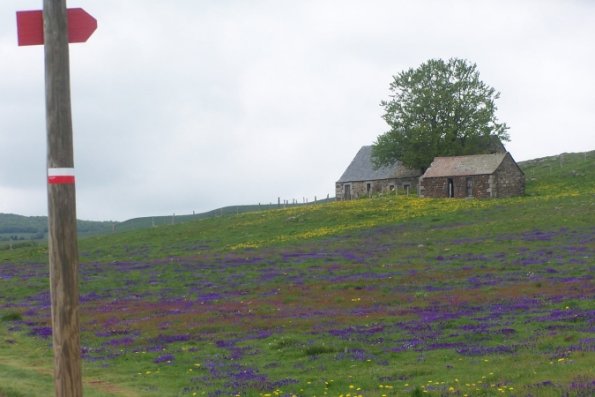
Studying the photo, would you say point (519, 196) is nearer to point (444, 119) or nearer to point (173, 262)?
point (444, 119)

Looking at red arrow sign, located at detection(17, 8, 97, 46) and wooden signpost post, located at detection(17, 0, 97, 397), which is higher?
red arrow sign, located at detection(17, 8, 97, 46)

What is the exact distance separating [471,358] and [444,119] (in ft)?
309

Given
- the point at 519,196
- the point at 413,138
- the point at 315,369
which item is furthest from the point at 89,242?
the point at 315,369

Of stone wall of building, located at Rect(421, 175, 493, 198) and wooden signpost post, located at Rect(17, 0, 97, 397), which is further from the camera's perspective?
stone wall of building, located at Rect(421, 175, 493, 198)

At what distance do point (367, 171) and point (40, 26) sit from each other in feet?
386

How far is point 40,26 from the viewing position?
855cm

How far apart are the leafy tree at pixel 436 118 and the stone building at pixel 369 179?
5.81 m

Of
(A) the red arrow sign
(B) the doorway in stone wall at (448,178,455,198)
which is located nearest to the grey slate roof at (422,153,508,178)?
(B) the doorway in stone wall at (448,178,455,198)

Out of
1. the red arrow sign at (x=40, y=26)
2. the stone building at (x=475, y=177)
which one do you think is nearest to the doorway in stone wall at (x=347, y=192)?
the stone building at (x=475, y=177)

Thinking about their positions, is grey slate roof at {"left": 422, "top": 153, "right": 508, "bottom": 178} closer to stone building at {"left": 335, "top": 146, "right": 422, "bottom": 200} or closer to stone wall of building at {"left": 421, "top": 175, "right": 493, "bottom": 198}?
stone wall of building at {"left": 421, "top": 175, "right": 493, "bottom": 198}

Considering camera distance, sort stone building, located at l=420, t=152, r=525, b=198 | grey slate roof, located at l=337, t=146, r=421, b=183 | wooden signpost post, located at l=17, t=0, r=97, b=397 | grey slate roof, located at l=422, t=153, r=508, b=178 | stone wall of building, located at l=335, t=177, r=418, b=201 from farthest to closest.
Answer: grey slate roof, located at l=337, t=146, r=421, b=183 → stone wall of building, located at l=335, t=177, r=418, b=201 → grey slate roof, located at l=422, t=153, r=508, b=178 → stone building, located at l=420, t=152, r=525, b=198 → wooden signpost post, located at l=17, t=0, r=97, b=397

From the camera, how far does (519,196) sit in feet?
317

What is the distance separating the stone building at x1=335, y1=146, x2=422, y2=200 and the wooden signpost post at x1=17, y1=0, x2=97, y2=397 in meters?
107

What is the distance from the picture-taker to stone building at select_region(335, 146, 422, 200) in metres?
118
